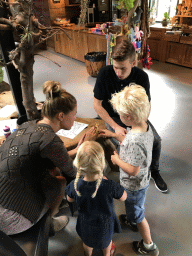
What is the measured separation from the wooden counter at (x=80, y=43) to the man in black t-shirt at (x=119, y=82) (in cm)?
359

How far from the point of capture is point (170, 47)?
5.59m

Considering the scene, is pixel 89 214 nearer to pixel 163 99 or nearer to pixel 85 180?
pixel 85 180

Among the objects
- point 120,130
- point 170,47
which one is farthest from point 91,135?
point 170,47

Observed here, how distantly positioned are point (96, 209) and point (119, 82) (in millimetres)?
1155

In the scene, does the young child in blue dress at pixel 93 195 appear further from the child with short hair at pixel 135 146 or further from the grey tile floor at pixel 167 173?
the grey tile floor at pixel 167 173

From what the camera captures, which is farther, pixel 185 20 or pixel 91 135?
pixel 185 20

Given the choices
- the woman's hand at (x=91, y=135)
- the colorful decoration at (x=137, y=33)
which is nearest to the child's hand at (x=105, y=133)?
the woman's hand at (x=91, y=135)

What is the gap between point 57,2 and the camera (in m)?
7.57

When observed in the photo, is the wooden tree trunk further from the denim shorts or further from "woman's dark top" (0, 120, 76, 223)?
the denim shorts

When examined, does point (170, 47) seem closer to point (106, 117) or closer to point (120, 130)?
point (106, 117)

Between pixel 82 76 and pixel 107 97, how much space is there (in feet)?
11.4

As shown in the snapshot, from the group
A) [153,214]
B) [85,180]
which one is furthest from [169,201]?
[85,180]

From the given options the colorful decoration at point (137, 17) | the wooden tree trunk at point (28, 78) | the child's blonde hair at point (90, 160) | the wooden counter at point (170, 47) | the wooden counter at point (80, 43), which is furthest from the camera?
the wooden counter at point (80, 43)

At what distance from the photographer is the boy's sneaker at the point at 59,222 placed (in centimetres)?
163
